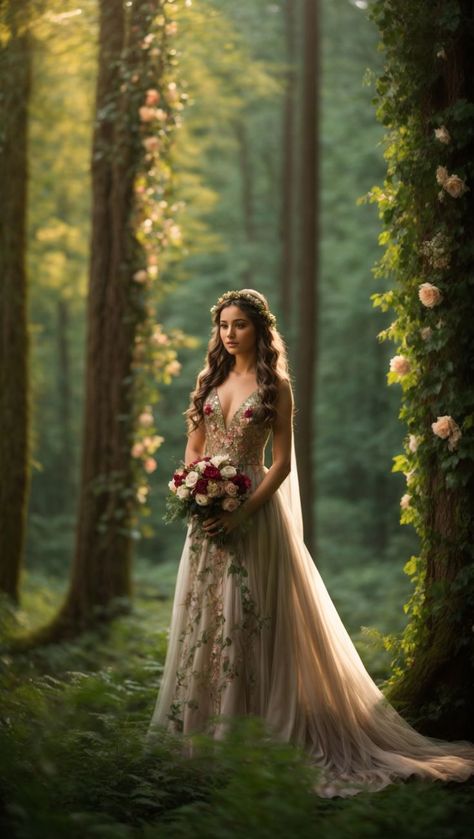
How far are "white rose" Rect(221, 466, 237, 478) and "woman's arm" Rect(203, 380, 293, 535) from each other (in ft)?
0.80

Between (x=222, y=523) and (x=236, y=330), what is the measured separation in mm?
1177

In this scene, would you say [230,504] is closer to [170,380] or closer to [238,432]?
[238,432]

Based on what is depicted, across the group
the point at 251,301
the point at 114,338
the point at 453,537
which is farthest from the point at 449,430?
the point at 114,338

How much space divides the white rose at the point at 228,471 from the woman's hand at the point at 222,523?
0.24 metres

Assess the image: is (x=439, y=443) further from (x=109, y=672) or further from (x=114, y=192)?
(x=114, y=192)

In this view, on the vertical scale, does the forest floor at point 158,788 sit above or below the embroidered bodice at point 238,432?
below

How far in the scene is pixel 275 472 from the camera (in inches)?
237

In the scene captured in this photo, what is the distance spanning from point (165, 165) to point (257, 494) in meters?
5.44

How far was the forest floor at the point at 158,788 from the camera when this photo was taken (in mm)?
3908

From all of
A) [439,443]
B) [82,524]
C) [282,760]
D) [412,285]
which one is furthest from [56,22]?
[282,760]

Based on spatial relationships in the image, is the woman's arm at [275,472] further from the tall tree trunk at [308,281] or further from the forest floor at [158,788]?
the tall tree trunk at [308,281]

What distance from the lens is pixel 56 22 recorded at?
1088cm

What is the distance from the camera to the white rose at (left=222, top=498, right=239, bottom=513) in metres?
5.78

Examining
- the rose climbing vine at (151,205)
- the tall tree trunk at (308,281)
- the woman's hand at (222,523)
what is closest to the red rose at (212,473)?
the woman's hand at (222,523)
